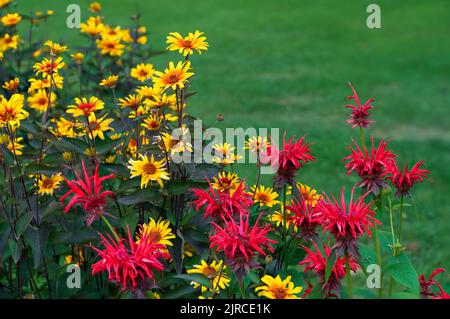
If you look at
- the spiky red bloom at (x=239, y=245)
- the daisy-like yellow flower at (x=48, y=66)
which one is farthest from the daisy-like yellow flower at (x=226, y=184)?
the daisy-like yellow flower at (x=48, y=66)

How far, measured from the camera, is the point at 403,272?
1.60m

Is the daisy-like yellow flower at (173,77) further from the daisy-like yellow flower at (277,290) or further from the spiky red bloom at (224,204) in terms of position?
the daisy-like yellow flower at (277,290)

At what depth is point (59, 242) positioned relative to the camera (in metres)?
1.84

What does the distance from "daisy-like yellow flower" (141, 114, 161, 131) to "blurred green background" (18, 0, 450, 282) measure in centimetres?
154

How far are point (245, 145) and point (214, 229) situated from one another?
0.40 m

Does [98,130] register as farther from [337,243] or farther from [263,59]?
[263,59]

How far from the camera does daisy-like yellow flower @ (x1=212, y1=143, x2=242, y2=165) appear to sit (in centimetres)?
193

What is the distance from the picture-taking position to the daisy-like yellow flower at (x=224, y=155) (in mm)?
1929

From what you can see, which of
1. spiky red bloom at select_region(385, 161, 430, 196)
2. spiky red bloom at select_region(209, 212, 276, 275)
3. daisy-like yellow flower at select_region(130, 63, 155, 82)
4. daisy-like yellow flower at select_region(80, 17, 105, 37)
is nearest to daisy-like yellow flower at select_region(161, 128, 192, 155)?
spiky red bloom at select_region(209, 212, 276, 275)

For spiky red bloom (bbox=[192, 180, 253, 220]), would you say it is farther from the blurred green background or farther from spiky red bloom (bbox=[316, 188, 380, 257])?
the blurred green background

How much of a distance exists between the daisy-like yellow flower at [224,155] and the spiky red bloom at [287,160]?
24 centimetres

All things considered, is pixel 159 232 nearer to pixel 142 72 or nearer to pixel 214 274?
pixel 214 274

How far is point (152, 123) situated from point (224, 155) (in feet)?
0.74
